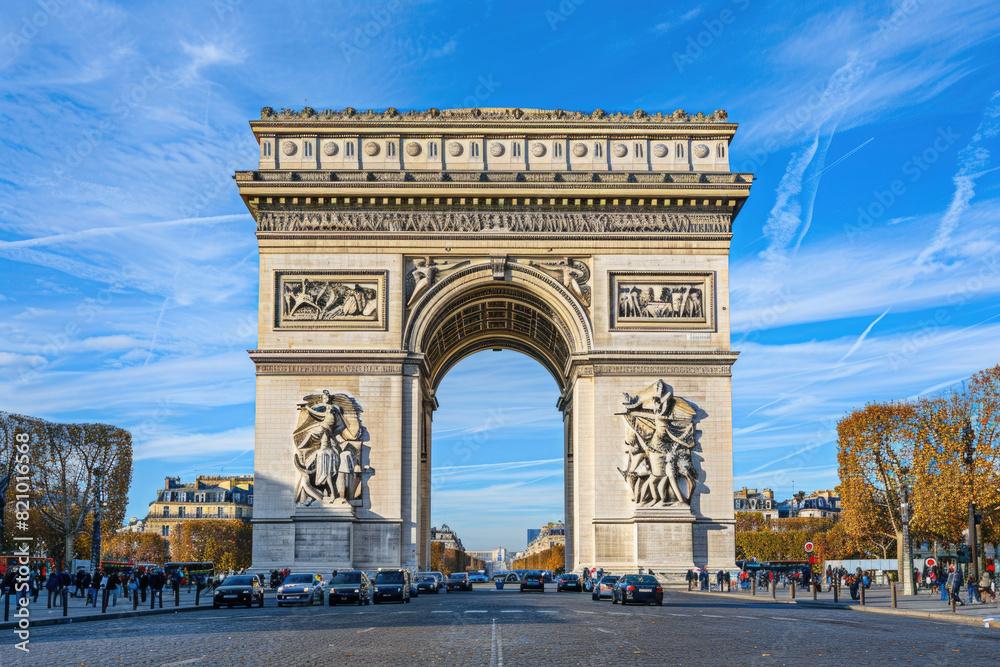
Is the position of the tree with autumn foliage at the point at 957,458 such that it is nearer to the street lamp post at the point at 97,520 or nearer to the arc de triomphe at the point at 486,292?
the arc de triomphe at the point at 486,292

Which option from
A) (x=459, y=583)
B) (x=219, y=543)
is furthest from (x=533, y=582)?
(x=219, y=543)

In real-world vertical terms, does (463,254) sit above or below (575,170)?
below

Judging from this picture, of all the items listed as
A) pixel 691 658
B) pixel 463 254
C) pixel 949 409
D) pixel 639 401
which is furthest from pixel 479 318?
pixel 691 658

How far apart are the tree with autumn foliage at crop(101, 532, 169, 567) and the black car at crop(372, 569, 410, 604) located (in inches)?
4020

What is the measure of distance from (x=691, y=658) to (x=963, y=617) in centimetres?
1837

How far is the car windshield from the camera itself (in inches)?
1545

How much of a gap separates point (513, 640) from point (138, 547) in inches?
4959

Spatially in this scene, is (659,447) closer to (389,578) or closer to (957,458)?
(389,578)

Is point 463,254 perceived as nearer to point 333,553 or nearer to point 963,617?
point 333,553

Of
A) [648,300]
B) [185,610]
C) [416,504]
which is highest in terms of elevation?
[648,300]

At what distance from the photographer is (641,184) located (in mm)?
46719

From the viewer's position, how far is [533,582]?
5800 centimetres

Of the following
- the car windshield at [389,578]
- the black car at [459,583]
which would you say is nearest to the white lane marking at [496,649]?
the car windshield at [389,578]

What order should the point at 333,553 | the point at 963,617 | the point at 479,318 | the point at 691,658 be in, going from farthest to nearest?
the point at 479,318, the point at 333,553, the point at 963,617, the point at 691,658
